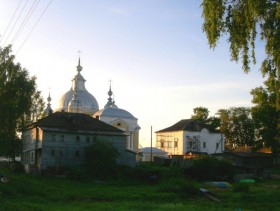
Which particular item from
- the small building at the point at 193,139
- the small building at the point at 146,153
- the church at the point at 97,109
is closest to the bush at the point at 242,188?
the church at the point at 97,109

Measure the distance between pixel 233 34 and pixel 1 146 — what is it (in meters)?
35.1

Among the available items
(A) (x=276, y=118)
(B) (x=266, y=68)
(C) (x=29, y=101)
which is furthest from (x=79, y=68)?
(B) (x=266, y=68)

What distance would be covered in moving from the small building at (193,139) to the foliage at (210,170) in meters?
25.8

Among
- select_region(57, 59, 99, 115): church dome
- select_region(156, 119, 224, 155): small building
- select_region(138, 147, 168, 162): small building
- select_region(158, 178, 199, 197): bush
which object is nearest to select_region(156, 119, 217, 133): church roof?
select_region(156, 119, 224, 155): small building

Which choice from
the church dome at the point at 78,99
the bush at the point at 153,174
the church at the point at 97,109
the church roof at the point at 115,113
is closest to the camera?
the bush at the point at 153,174

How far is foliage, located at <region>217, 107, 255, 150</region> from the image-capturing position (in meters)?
86.4

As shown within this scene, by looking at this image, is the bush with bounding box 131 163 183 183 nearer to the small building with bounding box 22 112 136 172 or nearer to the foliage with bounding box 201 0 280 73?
A: the small building with bounding box 22 112 136 172

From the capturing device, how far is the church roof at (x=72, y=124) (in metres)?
46.5

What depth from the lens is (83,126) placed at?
4856 centimetres

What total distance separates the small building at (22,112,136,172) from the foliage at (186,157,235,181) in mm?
7457

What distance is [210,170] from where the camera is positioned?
45.2m

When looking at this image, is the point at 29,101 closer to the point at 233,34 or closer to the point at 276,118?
the point at 276,118

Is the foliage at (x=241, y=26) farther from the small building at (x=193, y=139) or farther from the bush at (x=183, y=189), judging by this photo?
the small building at (x=193, y=139)

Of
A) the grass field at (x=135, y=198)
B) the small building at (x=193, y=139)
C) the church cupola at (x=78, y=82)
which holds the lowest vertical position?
the grass field at (x=135, y=198)
